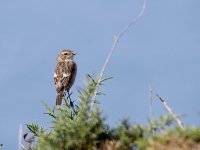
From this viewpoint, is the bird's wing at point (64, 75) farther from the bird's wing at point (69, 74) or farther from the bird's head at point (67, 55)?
the bird's head at point (67, 55)

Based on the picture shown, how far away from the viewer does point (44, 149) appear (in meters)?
4.73

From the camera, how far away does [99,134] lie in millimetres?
4559

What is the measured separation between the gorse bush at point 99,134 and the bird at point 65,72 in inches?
310

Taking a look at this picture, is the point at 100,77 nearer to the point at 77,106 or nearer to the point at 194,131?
the point at 77,106

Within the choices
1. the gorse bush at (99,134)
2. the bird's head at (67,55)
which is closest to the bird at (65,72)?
the bird's head at (67,55)

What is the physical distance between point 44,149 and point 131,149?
0.93 m

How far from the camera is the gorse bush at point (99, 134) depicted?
3510mm

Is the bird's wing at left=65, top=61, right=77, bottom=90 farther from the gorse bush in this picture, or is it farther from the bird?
the gorse bush

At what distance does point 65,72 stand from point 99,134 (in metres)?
10.1

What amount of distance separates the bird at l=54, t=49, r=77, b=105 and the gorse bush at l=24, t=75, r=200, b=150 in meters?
Answer: 7.86

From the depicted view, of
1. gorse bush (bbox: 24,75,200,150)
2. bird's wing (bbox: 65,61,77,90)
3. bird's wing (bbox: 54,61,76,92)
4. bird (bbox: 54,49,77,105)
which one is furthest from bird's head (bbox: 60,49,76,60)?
gorse bush (bbox: 24,75,200,150)

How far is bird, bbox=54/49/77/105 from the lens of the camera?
44.9 ft

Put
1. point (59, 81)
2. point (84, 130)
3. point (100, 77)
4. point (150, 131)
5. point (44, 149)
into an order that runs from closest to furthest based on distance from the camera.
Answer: point (150, 131), point (84, 130), point (44, 149), point (100, 77), point (59, 81)

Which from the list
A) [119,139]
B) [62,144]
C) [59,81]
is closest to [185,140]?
[119,139]
